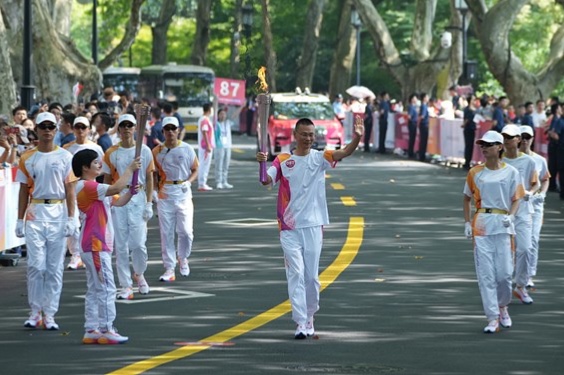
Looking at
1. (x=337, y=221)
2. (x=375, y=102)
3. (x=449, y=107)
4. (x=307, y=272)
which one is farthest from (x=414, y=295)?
(x=375, y=102)

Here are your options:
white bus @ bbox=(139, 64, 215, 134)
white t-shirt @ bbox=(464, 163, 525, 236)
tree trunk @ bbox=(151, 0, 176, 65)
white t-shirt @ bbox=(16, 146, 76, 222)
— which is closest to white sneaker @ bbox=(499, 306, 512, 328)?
white t-shirt @ bbox=(464, 163, 525, 236)

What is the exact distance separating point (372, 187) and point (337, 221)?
332 inches

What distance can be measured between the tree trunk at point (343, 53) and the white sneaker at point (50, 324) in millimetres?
55771

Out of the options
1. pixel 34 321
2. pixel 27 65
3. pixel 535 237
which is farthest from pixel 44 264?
pixel 27 65

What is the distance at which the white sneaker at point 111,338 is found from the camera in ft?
42.1

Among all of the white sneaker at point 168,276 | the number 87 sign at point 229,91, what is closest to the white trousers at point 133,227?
the white sneaker at point 168,276

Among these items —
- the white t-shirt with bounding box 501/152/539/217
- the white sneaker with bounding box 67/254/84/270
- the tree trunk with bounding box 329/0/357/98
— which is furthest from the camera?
the tree trunk with bounding box 329/0/357/98

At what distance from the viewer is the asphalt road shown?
464 inches

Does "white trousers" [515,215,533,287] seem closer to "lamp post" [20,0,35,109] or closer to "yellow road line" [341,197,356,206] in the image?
"yellow road line" [341,197,356,206]

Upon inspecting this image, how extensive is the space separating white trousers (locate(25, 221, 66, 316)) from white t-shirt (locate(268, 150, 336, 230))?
2.02 m

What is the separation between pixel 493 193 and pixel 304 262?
1803 millimetres

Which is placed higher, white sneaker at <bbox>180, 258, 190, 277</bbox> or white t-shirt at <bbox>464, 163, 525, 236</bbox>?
white t-shirt at <bbox>464, 163, 525, 236</bbox>

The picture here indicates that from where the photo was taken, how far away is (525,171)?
15742 mm

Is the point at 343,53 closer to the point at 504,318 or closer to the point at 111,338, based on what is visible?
→ the point at 504,318
